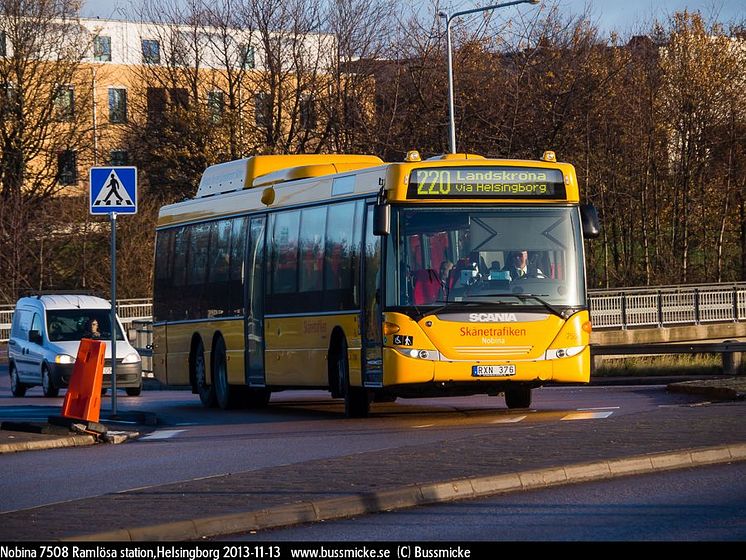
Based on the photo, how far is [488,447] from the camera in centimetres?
1341

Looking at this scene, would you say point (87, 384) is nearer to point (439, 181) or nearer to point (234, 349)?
point (234, 349)

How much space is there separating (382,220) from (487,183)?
1.58 meters

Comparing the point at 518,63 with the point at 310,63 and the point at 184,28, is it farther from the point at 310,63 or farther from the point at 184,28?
the point at 184,28

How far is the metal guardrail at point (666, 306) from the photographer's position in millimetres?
42062

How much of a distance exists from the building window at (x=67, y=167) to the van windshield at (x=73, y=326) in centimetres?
3049

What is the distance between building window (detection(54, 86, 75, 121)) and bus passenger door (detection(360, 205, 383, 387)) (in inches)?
1682

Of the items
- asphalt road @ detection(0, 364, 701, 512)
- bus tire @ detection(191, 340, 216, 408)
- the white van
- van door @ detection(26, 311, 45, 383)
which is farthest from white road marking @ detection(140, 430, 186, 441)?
van door @ detection(26, 311, 45, 383)

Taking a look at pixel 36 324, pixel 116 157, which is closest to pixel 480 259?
pixel 36 324

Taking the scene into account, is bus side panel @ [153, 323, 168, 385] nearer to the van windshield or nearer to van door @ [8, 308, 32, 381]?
the van windshield

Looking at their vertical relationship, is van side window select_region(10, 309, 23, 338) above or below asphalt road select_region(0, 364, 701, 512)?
above

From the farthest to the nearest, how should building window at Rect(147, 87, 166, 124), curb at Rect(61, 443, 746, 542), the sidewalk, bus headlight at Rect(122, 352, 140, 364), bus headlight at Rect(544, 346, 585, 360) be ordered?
building window at Rect(147, 87, 166, 124), bus headlight at Rect(122, 352, 140, 364), bus headlight at Rect(544, 346, 585, 360), the sidewalk, curb at Rect(61, 443, 746, 542)

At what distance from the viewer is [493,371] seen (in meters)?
17.8

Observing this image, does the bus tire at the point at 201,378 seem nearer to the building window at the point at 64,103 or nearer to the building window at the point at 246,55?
the building window at the point at 246,55

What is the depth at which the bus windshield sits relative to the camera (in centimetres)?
1777
